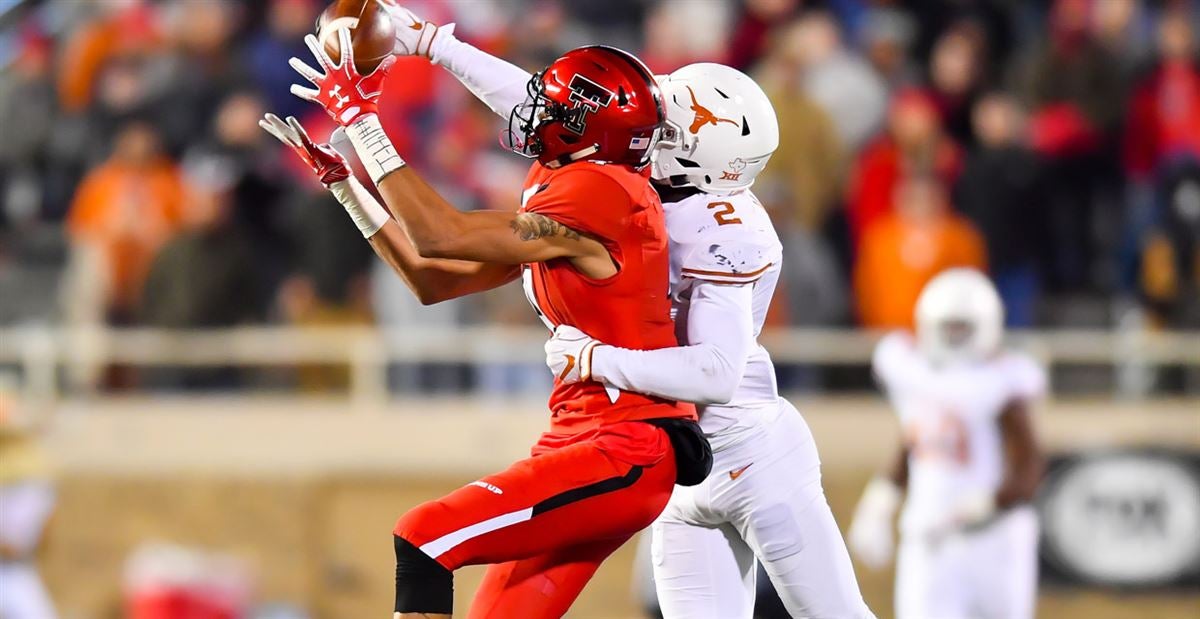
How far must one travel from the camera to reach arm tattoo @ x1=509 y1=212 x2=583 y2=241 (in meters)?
4.07

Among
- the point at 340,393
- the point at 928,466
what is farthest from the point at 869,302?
the point at 340,393

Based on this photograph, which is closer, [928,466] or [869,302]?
[928,466]

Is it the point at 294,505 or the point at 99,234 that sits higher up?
the point at 99,234

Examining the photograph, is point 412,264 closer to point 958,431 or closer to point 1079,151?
point 958,431

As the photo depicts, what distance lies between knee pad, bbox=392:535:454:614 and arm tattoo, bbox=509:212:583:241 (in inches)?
28.4

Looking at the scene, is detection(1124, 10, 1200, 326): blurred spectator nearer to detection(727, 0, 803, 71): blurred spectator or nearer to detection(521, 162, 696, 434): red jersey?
detection(727, 0, 803, 71): blurred spectator

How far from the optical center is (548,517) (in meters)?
4.03

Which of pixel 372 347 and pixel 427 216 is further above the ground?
pixel 427 216

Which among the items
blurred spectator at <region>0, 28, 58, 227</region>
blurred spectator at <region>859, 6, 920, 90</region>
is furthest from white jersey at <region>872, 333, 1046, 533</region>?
blurred spectator at <region>0, 28, 58, 227</region>

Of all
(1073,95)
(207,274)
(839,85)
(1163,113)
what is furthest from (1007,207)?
(207,274)

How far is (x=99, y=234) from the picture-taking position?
925cm

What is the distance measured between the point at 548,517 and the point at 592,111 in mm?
936

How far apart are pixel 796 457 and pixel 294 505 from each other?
487cm

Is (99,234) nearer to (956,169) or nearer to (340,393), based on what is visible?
(340,393)
